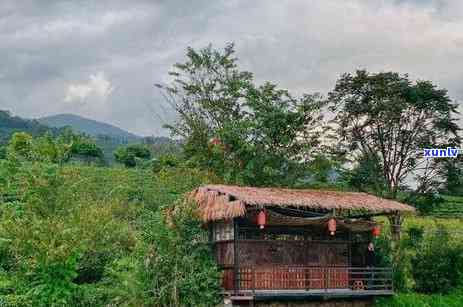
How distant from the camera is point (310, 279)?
19562mm

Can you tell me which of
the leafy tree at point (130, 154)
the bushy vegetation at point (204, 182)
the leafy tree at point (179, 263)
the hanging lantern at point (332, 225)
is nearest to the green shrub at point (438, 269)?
the bushy vegetation at point (204, 182)

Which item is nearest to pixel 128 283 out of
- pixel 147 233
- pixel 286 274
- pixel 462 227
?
pixel 147 233

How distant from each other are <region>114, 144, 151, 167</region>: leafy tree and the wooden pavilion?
117 feet

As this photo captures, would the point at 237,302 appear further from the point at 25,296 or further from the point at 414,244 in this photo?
the point at 414,244

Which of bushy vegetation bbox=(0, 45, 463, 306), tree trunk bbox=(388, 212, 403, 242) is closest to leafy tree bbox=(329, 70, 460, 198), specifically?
bushy vegetation bbox=(0, 45, 463, 306)

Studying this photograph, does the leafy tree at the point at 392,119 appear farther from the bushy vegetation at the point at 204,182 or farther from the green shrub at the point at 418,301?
the green shrub at the point at 418,301

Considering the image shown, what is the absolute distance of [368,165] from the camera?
32594 millimetres

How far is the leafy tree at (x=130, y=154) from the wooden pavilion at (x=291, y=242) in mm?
35773

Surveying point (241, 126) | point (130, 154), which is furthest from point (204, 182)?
point (130, 154)

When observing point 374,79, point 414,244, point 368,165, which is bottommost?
point 414,244

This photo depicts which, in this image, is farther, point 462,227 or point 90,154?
point 90,154

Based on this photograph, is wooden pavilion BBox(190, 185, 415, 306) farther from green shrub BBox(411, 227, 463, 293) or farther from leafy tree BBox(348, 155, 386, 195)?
leafy tree BBox(348, 155, 386, 195)

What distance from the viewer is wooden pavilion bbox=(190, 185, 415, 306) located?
18938mm

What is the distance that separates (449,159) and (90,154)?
32.1 metres
